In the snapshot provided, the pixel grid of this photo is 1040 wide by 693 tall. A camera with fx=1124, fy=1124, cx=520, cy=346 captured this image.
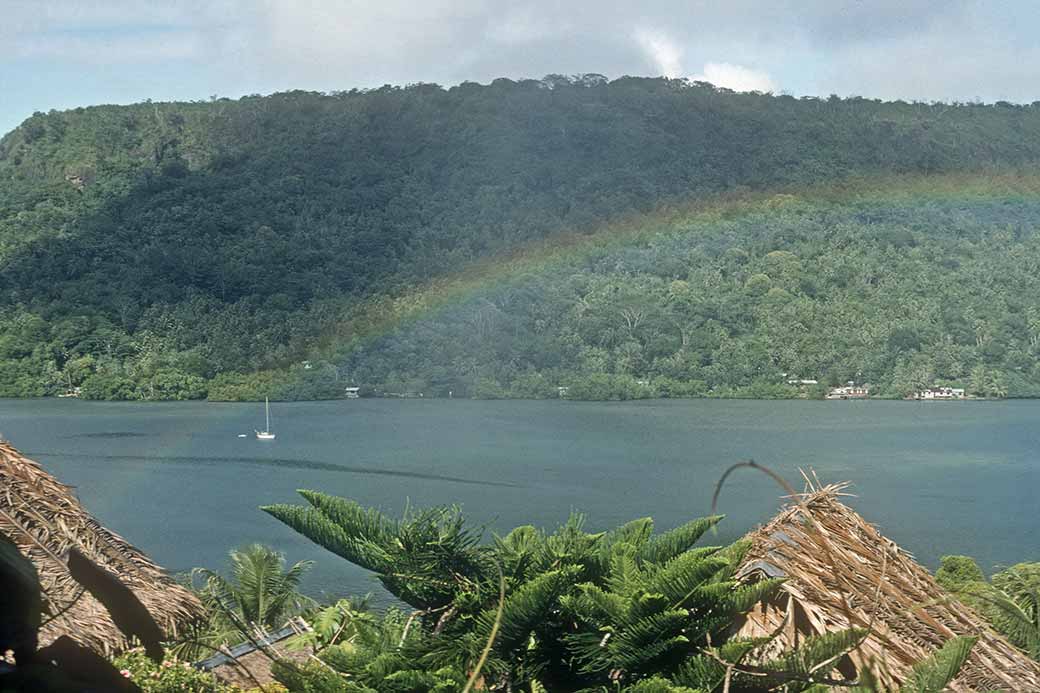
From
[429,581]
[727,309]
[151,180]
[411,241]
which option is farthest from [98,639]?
[151,180]

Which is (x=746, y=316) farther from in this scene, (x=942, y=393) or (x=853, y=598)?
(x=853, y=598)

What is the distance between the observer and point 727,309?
235 ft

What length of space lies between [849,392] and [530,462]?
31.1m

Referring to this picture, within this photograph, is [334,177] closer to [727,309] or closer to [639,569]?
[727,309]

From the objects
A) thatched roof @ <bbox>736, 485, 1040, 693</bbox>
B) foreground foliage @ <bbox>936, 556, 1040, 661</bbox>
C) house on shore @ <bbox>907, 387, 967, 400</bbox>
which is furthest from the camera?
house on shore @ <bbox>907, 387, 967, 400</bbox>

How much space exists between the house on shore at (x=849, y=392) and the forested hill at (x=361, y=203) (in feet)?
5.75

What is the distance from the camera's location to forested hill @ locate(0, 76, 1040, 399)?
67500 millimetres

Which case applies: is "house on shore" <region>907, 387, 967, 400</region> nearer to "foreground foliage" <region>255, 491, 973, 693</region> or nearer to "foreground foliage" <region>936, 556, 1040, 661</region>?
"foreground foliage" <region>936, 556, 1040, 661</region>

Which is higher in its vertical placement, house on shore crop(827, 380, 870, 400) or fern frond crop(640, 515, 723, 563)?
fern frond crop(640, 515, 723, 563)

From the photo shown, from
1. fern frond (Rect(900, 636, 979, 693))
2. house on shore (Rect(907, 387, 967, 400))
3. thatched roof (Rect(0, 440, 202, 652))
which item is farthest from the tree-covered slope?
fern frond (Rect(900, 636, 979, 693))

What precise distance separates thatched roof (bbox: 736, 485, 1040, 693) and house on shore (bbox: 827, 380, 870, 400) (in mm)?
73163

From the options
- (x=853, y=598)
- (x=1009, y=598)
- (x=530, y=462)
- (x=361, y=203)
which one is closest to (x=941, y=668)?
(x=853, y=598)

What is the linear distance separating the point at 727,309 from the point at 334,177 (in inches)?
1225

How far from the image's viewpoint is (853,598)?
76.2 inches
